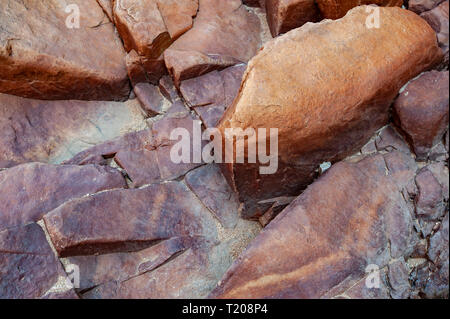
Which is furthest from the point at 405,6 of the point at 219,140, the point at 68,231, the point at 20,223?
the point at 20,223

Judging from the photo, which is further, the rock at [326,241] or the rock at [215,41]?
the rock at [215,41]

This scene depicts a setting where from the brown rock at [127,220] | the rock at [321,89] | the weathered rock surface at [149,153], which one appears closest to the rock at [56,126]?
the weathered rock surface at [149,153]

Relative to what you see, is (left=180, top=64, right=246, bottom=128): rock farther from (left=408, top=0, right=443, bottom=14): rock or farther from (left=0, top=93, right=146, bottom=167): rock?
(left=408, top=0, right=443, bottom=14): rock

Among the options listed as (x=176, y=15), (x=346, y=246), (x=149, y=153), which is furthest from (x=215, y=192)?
(x=176, y=15)

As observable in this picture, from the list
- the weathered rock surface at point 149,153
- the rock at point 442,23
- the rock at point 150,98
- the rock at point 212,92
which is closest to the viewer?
the rock at point 442,23

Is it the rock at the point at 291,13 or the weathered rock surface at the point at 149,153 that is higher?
the rock at the point at 291,13

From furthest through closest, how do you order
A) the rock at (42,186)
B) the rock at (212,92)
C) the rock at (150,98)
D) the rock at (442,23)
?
1. the rock at (150,98)
2. the rock at (212,92)
3. the rock at (442,23)
4. the rock at (42,186)

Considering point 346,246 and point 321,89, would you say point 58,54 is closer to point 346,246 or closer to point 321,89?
point 321,89

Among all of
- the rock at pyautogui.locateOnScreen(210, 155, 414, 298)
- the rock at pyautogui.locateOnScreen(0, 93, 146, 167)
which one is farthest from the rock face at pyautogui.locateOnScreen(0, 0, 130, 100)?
the rock at pyautogui.locateOnScreen(210, 155, 414, 298)

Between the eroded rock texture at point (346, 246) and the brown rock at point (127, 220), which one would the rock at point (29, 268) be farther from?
the eroded rock texture at point (346, 246)
